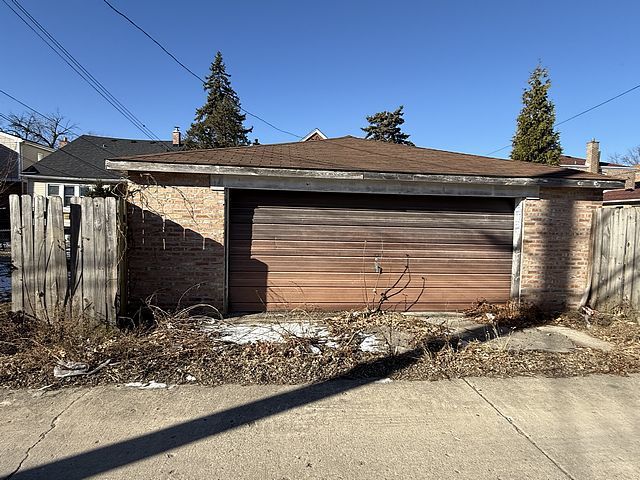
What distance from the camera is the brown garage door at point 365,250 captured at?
682 centimetres

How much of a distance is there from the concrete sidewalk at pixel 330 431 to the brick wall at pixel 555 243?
3.11m

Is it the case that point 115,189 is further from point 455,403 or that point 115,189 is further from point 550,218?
point 550,218

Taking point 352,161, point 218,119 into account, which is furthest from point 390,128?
point 352,161

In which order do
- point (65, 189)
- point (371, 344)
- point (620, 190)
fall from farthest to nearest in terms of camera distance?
point (65, 189) → point (620, 190) → point (371, 344)

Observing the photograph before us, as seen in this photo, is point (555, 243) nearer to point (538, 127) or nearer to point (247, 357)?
point (247, 357)

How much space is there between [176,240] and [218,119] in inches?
965

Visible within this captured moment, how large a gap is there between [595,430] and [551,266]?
4.36 m

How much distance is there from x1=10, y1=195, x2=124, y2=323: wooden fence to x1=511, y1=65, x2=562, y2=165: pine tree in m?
19.1

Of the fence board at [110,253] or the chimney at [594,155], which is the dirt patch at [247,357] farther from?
the chimney at [594,155]

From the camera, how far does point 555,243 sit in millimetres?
7148

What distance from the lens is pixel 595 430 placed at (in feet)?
11.0

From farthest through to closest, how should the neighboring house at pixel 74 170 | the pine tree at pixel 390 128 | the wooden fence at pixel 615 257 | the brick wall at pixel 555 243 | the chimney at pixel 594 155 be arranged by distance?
the pine tree at pixel 390 128
the chimney at pixel 594 155
the neighboring house at pixel 74 170
the brick wall at pixel 555 243
the wooden fence at pixel 615 257

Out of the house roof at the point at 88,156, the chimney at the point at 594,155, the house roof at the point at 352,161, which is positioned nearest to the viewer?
the house roof at the point at 352,161

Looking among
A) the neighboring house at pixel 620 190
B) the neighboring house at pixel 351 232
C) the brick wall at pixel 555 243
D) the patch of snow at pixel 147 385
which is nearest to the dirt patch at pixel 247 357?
the patch of snow at pixel 147 385
